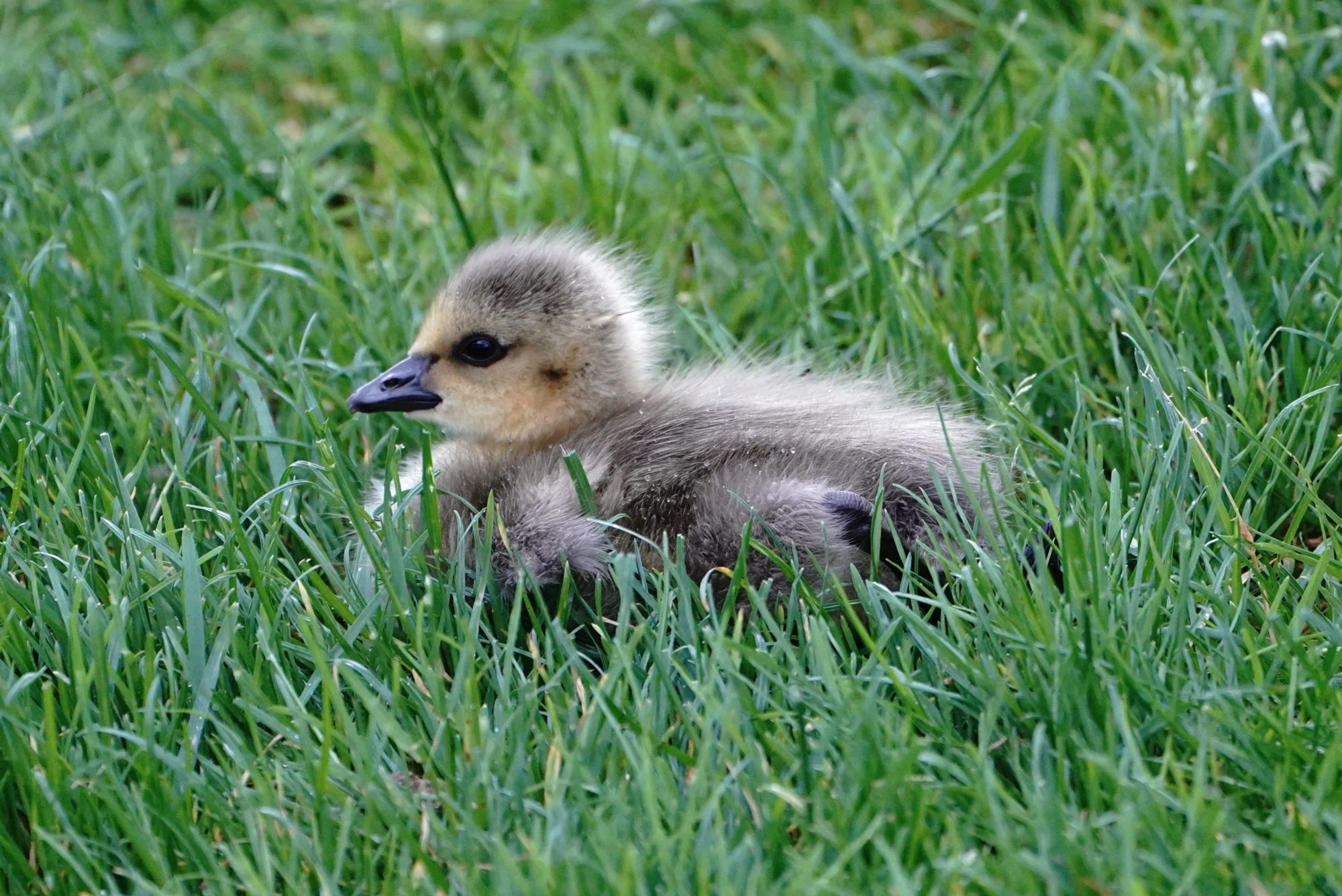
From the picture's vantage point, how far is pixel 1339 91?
4.20 m

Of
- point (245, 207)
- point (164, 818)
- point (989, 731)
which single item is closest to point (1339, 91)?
point (989, 731)

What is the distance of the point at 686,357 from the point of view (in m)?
3.85

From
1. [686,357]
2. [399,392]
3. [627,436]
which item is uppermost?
[399,392]

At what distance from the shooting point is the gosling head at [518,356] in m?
3.23

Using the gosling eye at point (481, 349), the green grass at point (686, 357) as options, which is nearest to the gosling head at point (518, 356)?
the gosling eye at point (481, 349)

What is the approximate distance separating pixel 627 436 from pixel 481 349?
1.39 ft

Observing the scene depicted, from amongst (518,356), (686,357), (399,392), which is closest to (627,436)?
(518,356)

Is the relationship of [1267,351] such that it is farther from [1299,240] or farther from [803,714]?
[803,714]

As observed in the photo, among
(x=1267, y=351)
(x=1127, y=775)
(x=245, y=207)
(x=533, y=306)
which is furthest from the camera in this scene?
(x=245, y=207)

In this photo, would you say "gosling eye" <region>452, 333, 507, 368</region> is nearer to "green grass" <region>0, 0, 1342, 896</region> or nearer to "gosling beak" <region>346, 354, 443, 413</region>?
"gosling beak" <region>346, 354, 443, 413</region>

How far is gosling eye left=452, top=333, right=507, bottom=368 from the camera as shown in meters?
3.25

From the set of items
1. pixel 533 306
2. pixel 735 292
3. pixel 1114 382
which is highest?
pixel 533 306

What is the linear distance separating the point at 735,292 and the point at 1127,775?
2068 mm

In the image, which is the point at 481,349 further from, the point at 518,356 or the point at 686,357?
the point at 686,357
